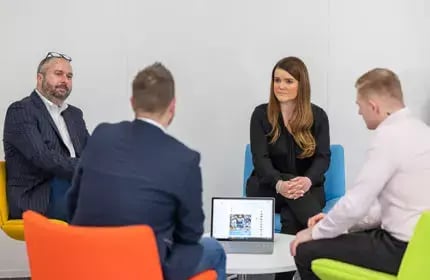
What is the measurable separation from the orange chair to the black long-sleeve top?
187cm

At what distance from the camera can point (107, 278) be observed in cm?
218

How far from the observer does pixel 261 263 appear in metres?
2.95

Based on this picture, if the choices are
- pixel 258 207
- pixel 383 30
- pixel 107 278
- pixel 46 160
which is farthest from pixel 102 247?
pixel 383 30

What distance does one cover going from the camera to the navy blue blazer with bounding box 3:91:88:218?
3.70 metres

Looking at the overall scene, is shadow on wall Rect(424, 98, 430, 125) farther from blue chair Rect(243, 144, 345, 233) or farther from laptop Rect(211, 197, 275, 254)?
laptop Rect(211, 197, 275, 254)

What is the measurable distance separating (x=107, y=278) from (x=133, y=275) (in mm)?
85

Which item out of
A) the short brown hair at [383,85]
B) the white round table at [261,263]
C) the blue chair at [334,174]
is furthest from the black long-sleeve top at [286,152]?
the short brown hair at [383,85]

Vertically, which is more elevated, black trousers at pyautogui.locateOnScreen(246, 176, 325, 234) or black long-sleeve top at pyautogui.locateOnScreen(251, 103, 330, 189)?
black long-sleeve top at pyautogui.locateOnScreen(251, 103, 330, 189)

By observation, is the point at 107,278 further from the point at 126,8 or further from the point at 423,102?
the point at 423,102

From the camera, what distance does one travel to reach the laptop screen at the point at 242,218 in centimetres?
320

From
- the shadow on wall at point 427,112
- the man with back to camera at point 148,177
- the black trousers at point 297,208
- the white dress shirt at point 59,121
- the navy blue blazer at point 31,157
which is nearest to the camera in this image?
the man with back to camera at point 148,177

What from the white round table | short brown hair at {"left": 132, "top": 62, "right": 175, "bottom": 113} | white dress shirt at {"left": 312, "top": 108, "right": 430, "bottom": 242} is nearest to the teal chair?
white dress shirt at {"left": 312, "top": 108, "right": 430, "bottom": 242}

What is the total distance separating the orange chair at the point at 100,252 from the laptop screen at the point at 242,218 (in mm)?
1003

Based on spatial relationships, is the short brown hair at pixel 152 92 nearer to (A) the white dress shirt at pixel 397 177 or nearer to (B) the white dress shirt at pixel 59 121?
(A) the white dress shirt at pixel 397 177
